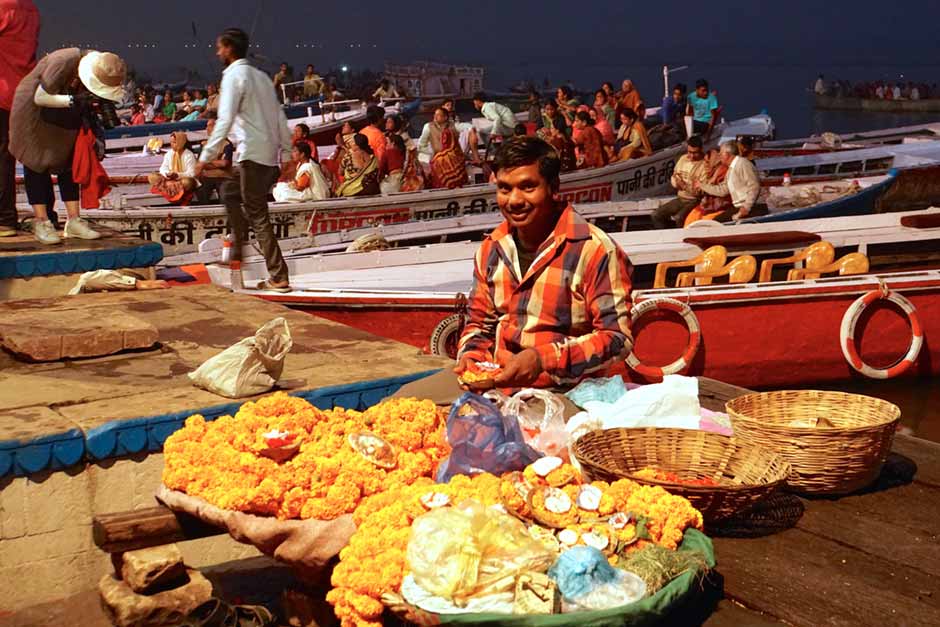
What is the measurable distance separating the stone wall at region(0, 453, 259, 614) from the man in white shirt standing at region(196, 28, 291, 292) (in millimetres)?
3444

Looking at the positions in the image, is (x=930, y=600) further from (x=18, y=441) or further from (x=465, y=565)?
(x=18, y=441)

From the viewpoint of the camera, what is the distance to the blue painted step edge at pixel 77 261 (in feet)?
26.6

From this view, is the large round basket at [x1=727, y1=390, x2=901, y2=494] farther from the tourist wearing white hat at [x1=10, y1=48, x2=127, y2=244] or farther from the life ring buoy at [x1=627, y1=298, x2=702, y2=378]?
the tourist wearing white hat at [x1=10, y1=48, x2=127, y2=244]

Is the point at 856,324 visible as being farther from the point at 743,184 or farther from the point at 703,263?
the point at 743,184

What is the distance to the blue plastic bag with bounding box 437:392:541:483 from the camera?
332cm

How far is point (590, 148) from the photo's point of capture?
1717cm

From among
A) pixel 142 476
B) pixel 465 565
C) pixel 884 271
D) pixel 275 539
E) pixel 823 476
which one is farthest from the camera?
pixel 884 271

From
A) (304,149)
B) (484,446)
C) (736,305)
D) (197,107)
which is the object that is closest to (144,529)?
(484,446)

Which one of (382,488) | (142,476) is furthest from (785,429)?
(142,476)

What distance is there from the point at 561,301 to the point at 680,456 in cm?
71

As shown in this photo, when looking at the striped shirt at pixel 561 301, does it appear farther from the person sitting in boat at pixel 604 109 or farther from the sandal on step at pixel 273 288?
the person sitting in boat at pixel 604 109

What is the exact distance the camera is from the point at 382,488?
332cm

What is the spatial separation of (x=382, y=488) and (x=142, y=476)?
6.91ft

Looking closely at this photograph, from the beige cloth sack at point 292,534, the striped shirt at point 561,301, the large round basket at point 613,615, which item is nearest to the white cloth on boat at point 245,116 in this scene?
the striped shirt at point 561,301
